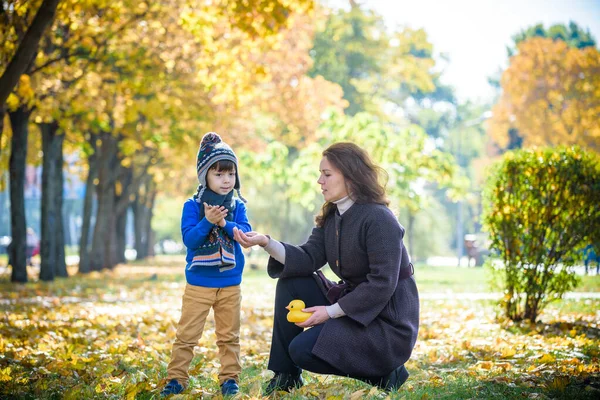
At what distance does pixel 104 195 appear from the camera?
2395cm

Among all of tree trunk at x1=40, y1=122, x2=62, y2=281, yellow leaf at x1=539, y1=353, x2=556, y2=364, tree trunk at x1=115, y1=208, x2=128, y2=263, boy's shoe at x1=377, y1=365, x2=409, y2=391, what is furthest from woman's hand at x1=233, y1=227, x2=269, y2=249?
tree trunk at x1=115, y1=208, x2=128, y2=263

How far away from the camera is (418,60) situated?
41.6m

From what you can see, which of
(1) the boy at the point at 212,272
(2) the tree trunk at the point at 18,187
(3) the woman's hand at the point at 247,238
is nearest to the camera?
(3) the woman's hand at the point at 247,238

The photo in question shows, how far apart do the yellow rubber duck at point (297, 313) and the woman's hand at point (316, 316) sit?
29 millimetres

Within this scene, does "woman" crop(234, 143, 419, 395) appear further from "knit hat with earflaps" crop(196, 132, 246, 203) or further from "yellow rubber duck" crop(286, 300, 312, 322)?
"knit hat with earflaps" crop(196, 132, 246, 203)

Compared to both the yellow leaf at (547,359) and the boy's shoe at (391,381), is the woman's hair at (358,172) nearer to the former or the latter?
the boy's shoe at (391,381)

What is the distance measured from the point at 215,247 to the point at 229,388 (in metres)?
1.01

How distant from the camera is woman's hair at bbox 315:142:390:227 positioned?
509 cm

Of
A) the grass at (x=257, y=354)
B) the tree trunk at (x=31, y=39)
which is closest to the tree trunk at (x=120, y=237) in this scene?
the grass at (x=257, y=354)

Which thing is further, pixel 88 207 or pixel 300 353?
pixel 88 207

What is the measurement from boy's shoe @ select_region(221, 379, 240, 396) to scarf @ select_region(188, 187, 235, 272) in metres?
0.81

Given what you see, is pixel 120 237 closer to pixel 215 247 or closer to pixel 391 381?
pixel 215 247

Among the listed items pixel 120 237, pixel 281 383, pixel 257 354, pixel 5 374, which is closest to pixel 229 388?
pixel 281 383

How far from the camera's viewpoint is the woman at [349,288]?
4793 millimetres
